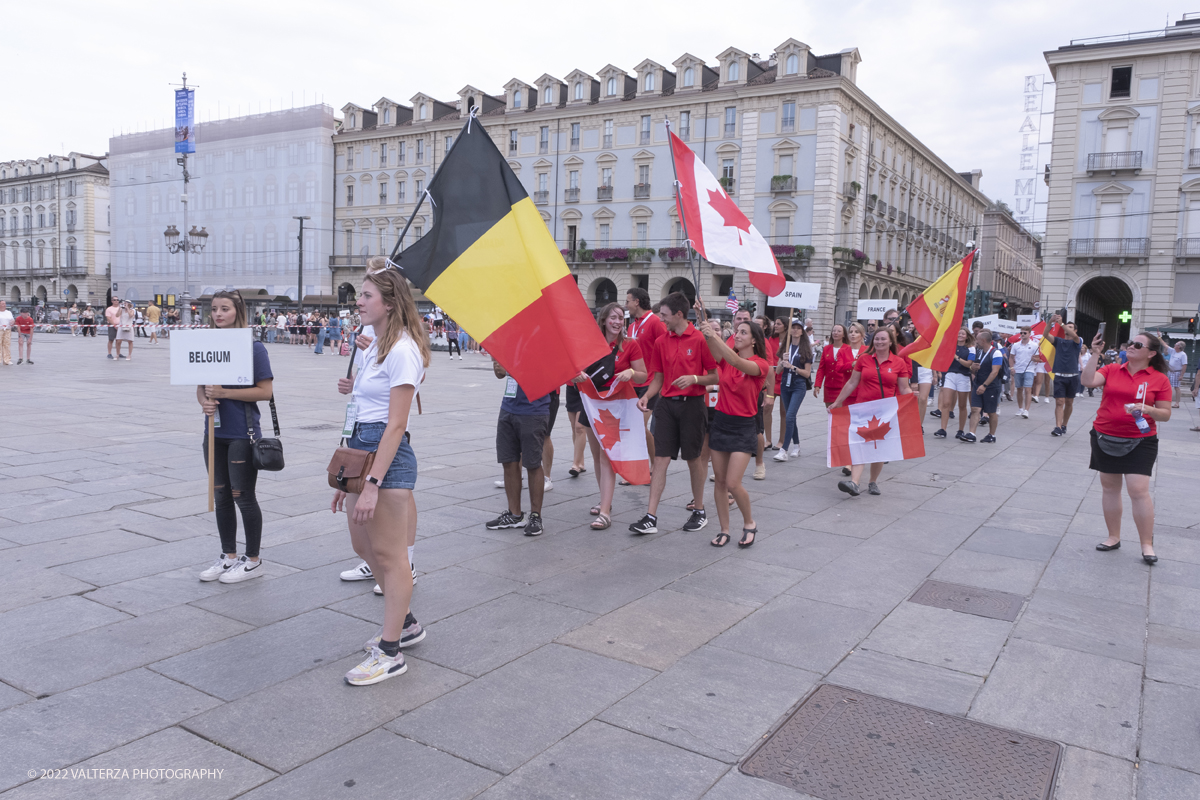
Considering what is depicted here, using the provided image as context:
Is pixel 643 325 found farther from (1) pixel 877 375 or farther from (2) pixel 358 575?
(2) pixel 358 575

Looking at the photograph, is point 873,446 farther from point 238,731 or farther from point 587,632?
point 238,731

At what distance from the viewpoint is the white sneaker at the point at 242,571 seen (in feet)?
15.4

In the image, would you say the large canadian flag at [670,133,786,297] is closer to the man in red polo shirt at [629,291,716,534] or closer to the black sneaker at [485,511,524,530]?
the man in red polo shirt at [629,291,716,534]

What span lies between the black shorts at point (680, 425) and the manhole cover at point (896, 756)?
Result: 290 centimetres

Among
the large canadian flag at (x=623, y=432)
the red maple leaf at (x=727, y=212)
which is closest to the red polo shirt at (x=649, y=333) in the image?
the large canadian flag at (x=623, y=432)

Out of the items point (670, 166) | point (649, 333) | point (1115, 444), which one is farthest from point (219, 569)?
point (670, 166)

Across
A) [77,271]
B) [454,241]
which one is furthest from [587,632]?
[77,271]

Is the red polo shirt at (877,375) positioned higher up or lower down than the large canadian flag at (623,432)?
higher up

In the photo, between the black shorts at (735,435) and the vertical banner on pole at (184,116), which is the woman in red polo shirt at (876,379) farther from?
the vertical banner on pole at (184,116)

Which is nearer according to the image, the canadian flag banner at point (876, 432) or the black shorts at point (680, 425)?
the black shorts at point (680, 425)

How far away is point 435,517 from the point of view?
6.43 meters

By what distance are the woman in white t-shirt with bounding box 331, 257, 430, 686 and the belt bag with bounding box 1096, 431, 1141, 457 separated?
4.77 metres

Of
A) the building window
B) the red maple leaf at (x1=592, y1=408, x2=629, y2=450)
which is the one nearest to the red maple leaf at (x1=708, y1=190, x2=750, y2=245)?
the red maple leaf at (x1=592, y1=408, x2=629, y2=450)

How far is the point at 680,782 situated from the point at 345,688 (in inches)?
56.9
